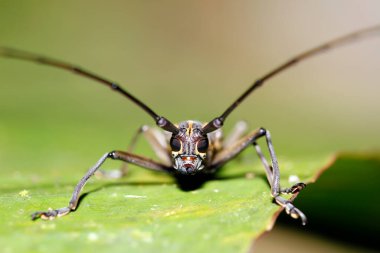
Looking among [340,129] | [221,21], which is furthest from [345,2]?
[340,129]

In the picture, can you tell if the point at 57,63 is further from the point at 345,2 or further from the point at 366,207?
the point at 345,2

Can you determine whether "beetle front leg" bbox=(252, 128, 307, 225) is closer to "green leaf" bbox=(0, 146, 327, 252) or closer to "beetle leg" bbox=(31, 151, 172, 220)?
"green leaf" bbox=(0, 146, 327, 252)

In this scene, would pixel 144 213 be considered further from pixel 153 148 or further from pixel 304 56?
pixel 153 148

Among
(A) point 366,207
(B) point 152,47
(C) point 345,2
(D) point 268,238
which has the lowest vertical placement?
(D) point 268,238

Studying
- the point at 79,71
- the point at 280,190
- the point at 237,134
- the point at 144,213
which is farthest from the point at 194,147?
the point at 237,134

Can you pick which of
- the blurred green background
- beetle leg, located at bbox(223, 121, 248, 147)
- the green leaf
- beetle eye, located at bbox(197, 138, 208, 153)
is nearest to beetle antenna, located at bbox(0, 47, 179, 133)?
beetle eye, located at bbox(197, 138, 208, 153)

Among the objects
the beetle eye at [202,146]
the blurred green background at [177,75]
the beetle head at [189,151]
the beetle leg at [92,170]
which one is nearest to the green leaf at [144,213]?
the beetle leg at [92,170]

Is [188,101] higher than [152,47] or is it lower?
lower
